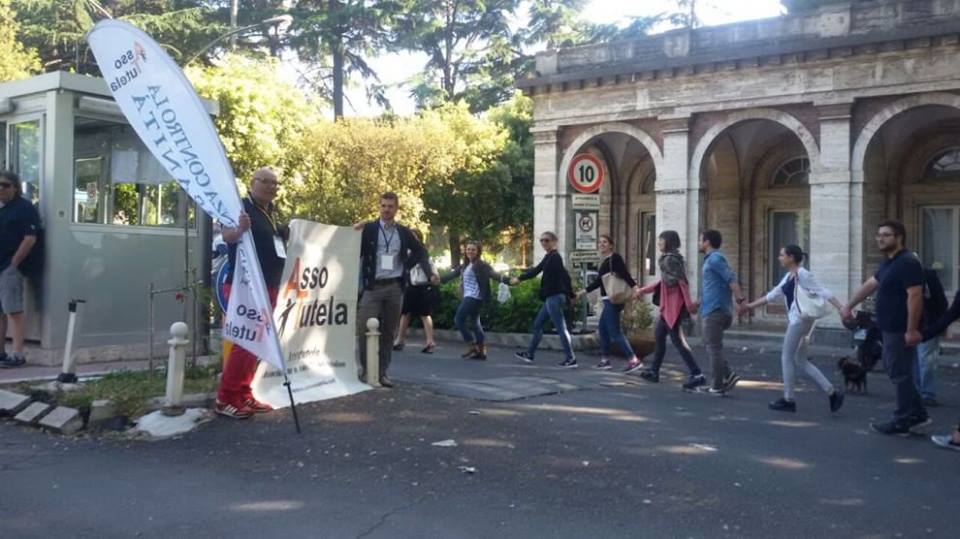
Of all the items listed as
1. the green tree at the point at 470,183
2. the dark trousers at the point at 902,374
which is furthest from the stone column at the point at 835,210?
the green tree at the point at 470,183

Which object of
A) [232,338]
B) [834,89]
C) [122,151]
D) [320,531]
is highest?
[834,89]

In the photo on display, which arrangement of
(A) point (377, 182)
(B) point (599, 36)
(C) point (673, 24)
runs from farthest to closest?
(B) point (599, 36)
(C) point (673, 24)
(A) point (377, 182)

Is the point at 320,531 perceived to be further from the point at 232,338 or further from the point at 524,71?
the point at 524,71

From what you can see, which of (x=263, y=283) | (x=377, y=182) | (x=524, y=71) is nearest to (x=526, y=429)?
(x=263, y=283)

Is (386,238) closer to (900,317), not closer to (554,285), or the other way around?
(554,285)

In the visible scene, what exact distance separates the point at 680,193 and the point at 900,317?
40.0ft

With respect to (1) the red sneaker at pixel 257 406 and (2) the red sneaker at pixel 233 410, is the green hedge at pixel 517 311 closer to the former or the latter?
(1) the red sneaker at pixel 257 406

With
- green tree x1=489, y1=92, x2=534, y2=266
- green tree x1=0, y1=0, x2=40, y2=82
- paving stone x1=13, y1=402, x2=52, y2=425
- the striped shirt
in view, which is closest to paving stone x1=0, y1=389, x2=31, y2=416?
paving stone x1=13, y1=402, x2=52, y2=425

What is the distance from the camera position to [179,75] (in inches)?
296

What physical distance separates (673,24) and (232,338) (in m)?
27.5

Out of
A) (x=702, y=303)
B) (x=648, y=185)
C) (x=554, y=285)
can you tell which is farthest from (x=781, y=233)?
(x=702, y=303)

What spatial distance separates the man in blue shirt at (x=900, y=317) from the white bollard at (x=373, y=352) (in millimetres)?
4580

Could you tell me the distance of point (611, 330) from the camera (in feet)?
41.1

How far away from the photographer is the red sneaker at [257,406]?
7922mm
